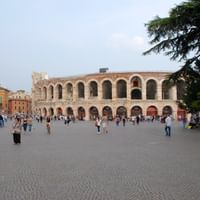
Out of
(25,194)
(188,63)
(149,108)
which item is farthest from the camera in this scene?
(149,108)

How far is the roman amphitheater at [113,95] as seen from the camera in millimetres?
69188

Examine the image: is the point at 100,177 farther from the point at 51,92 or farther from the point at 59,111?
the point at 51,92

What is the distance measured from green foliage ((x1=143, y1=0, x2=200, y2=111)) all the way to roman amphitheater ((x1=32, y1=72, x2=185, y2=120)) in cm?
3987

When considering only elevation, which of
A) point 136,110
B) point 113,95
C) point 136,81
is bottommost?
point 136,110

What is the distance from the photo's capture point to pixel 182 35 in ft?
85.3

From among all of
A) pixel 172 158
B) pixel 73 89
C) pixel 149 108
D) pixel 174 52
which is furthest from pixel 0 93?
pixel 172 158

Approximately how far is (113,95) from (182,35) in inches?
1731

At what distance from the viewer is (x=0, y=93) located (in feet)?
384

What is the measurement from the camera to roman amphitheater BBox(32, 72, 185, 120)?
69.2 metres

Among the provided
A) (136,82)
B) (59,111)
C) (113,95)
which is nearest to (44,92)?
(59,111)

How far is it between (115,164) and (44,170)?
1.92 meters

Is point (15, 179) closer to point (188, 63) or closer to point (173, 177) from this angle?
point (173, 177)

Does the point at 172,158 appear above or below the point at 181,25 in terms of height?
below

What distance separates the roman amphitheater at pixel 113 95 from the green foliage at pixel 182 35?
39866 mm
